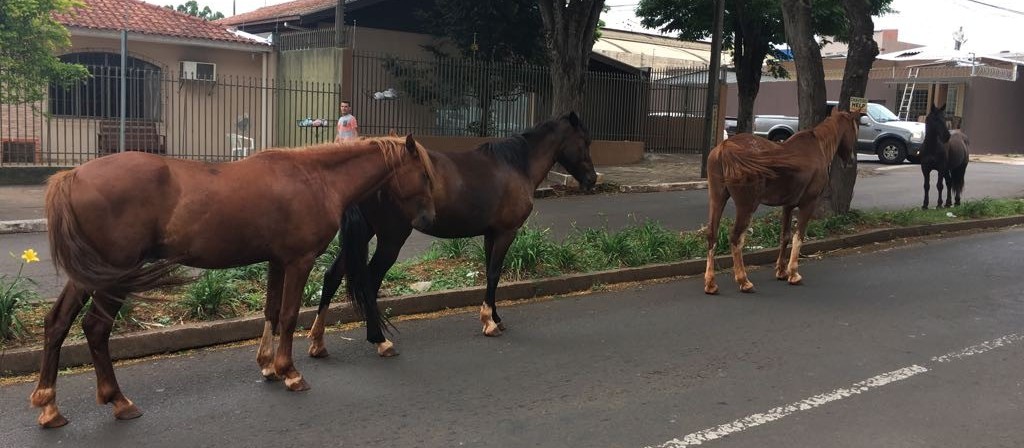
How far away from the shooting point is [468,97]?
778 inches

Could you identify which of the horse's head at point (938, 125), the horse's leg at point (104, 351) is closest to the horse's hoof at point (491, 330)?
the horse's leg at point (104, 351)

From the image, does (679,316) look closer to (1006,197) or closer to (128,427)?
(128,427)

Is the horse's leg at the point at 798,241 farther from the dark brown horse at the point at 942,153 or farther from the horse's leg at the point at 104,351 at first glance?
the dark brown horse at the point at 942,153

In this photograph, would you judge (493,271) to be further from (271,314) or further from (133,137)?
(133,137)

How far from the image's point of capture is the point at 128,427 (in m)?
4.38

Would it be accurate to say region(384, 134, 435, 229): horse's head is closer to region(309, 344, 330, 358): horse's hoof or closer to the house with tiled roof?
region(309, 344, 330, 358): horse's hoof

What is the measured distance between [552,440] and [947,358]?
11.5 feet

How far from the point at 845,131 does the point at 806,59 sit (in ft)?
8.89

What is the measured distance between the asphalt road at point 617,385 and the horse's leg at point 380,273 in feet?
0.40

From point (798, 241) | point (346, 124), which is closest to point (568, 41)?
point (346, 124)

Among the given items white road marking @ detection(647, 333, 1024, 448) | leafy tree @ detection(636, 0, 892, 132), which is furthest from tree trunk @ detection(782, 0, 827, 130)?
leafy tree @ detection(636, 0, 892, 132)

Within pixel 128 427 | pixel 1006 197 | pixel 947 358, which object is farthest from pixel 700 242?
pixel 1006 197

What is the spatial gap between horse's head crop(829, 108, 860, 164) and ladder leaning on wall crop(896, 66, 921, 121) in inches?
989

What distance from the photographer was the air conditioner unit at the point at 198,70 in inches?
787
